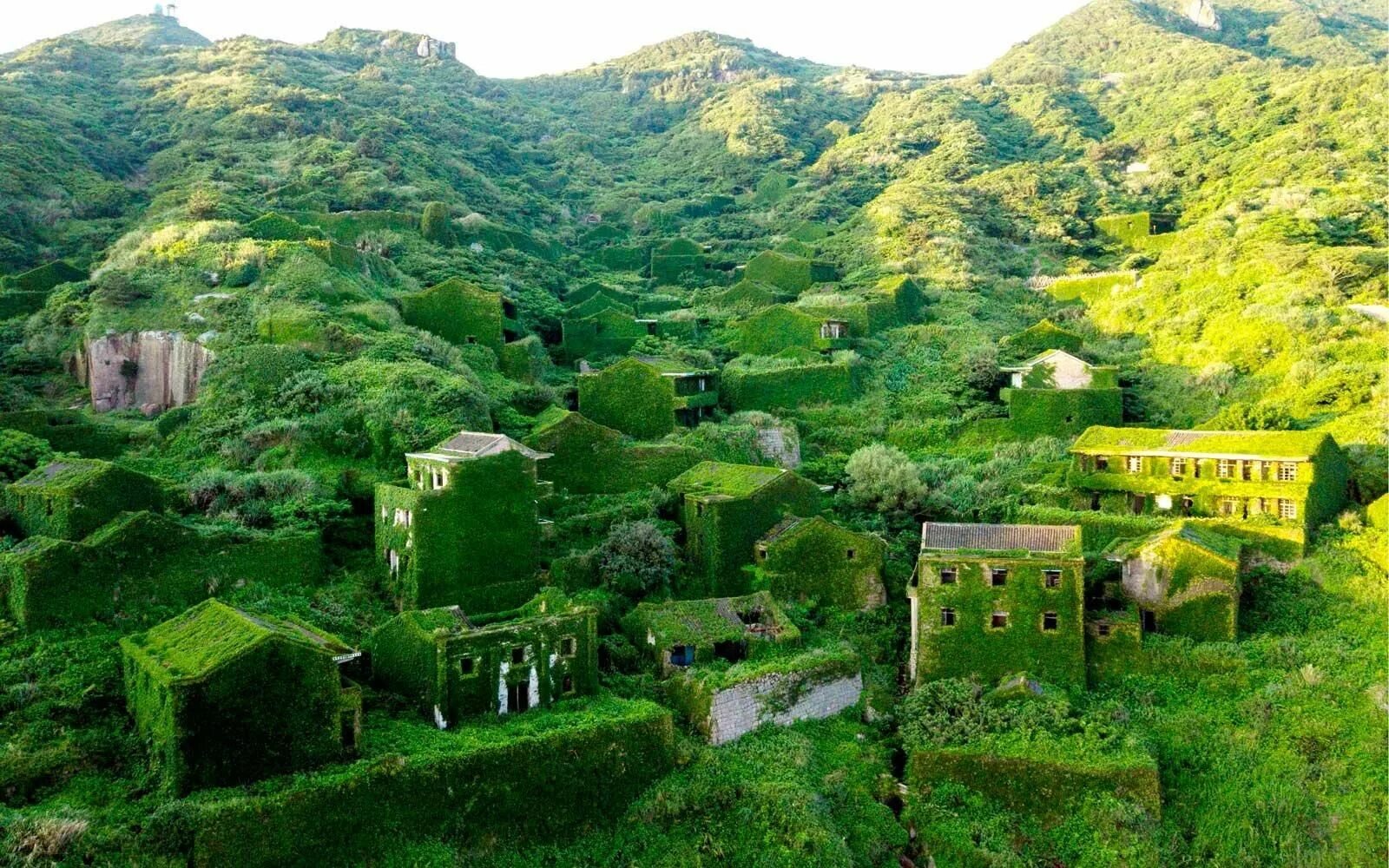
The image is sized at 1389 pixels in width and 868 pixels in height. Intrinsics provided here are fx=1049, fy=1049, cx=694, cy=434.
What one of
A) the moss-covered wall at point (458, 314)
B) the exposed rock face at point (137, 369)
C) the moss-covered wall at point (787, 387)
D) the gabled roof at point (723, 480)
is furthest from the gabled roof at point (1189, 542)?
the exposed rock face at point (137, 369)

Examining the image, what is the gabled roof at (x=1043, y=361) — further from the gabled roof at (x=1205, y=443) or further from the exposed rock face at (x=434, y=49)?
the exposed rock face at (x=434, y=49)

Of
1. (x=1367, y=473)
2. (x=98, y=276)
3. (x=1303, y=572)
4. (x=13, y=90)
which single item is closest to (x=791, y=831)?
(x=1303, y=572)

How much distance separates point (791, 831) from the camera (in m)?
23.2

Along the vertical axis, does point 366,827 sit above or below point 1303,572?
below

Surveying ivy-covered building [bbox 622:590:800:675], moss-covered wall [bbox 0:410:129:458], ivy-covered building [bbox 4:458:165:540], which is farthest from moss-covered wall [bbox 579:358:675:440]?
ivy-covered building [bbox 4:458:165:540]

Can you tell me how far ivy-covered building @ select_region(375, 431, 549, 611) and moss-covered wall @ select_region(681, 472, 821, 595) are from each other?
5649 millimetres

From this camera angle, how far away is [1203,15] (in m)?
126

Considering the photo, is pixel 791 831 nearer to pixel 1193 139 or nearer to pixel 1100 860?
pixel 1100 860

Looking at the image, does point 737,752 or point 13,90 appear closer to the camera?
point 737,752

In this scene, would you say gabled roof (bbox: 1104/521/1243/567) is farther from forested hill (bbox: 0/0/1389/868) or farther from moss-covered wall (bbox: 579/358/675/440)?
moss-covered wall (bbox: 579/358/675/440)

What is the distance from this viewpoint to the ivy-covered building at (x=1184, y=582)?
3023 centimetres

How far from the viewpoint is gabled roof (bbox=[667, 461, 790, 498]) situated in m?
34.5

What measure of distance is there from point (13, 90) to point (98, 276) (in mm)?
46626

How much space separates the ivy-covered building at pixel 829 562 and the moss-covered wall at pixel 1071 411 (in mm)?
14669
